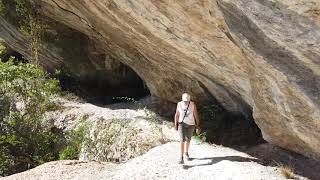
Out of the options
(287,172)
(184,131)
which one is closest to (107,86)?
(184,131)

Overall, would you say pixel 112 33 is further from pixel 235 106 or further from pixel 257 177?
pixel 257 177

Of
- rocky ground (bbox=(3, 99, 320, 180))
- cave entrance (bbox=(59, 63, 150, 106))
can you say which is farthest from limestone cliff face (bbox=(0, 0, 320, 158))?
cave entrance (bbox=(59, 63, 150, 106))

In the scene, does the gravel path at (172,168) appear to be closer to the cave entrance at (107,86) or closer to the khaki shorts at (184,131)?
the khaki shorts at (184,131)

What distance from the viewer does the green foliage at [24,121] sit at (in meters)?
17.3

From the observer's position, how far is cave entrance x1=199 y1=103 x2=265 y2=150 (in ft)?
51.9

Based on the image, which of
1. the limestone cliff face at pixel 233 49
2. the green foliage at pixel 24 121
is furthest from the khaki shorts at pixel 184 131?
the green foliage at pixel 24 121

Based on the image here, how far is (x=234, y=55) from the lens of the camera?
12.8 metres

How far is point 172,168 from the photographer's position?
11977mm

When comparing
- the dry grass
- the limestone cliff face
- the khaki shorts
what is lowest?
the dry grass

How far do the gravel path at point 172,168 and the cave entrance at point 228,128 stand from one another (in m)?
1.53

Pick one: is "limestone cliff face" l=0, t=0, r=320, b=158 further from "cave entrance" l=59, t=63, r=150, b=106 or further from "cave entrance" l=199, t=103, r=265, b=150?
"cave entrance" l=59, t=63, r=150, b=106

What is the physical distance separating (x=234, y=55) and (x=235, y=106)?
4.66 meters

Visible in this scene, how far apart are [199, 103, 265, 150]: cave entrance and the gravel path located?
5.01ft

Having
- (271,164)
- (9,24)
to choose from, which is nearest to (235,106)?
(271,164)
